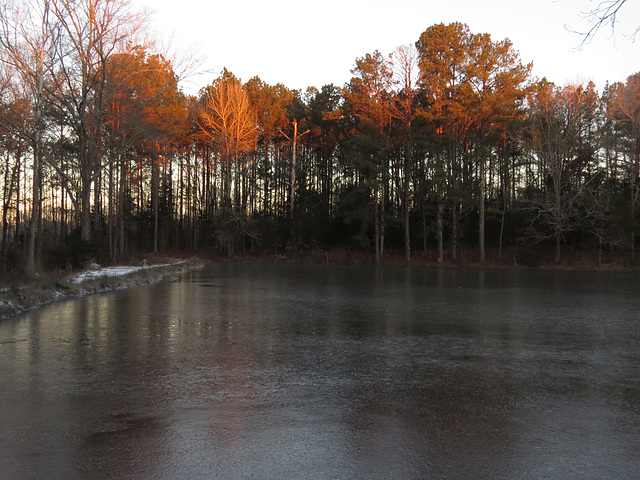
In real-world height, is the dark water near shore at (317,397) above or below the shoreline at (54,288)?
below

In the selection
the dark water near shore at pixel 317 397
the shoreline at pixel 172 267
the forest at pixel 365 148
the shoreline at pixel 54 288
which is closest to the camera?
the dark water near shore at pixel 317 397

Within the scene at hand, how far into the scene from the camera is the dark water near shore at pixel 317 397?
11.4 ft

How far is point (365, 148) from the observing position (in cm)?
3975

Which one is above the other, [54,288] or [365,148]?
[365,148]

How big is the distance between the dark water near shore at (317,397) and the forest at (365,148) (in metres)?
19.3

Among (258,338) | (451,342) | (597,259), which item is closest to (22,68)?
(258,338)

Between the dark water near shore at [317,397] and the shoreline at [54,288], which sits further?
the shoreline at [54,288]

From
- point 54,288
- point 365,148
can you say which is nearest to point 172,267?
point 54,288

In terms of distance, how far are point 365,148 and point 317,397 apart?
36169mm

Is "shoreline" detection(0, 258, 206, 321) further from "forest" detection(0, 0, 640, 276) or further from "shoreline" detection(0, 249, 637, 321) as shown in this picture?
"forest" detection(0, 0, 640, 276)

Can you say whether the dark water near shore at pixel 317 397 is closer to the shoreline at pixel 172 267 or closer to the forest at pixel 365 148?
the shoreline at pixel 172 267

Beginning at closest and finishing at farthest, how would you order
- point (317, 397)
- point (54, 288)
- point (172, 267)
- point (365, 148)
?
point (317, 397) < point (54, 288) < point (172, 267) < point (365, 148)

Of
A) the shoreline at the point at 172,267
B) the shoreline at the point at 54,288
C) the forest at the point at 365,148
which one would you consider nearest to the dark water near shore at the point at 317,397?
the shoreline at the point at 54,288

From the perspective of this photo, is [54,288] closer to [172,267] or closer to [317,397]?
[317,397]
